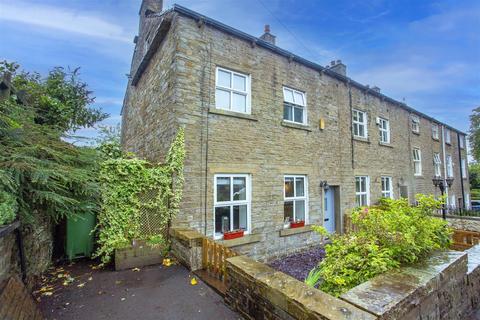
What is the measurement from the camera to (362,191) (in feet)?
37.2

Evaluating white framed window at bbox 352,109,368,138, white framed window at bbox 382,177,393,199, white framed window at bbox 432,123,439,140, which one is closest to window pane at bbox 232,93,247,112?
white framed window at bbox 352,109,368,138

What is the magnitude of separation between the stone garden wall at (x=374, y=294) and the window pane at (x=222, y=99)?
469cm

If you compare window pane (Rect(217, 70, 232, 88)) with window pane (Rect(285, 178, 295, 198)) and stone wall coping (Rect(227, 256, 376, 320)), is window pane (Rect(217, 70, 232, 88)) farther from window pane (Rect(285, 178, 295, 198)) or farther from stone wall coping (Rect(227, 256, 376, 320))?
stone wall coping (Rect(227, 256, 376, 320))

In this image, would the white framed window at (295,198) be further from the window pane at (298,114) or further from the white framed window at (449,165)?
the white framed window at (449,165)

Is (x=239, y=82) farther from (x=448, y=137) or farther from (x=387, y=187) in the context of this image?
(x=448, y=137)

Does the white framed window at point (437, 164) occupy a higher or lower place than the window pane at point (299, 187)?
higher

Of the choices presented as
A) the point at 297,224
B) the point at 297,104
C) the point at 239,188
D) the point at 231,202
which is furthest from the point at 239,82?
the point at 297,224

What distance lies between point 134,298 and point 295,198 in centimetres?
606

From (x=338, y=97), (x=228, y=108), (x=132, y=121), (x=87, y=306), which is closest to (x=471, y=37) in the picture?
(x=338, y=97)

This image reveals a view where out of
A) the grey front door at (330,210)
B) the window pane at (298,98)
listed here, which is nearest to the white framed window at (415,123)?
the grey front door at (330,210)

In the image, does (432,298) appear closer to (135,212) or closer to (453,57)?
(135,212)

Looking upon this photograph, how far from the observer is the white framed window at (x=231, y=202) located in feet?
22.0

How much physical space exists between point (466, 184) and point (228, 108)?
88.9 ft

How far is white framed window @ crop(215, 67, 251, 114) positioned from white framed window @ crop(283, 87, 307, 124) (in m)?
1.71
